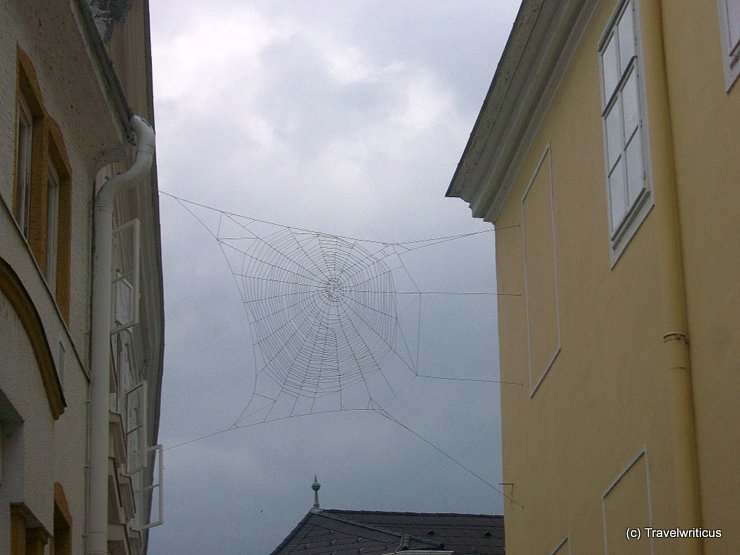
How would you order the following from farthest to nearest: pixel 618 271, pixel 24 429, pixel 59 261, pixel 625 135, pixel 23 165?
pixel 618 271 < pixel 625 135 < pixel 59 261 < pixel 23 165 < pixel 24 429

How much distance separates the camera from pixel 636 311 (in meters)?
9.82

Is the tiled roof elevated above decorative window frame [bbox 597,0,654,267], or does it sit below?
below

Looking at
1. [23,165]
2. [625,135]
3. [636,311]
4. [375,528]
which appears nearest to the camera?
[23,165]

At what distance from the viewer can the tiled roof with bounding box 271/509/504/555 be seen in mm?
22188

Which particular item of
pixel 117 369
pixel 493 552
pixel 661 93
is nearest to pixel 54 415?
pixel 661 93

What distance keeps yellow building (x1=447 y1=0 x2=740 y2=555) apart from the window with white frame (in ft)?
13.6

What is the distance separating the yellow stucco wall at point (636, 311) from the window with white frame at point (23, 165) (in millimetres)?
4135

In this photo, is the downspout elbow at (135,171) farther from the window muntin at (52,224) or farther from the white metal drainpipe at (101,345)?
the window muntin at (52,224)

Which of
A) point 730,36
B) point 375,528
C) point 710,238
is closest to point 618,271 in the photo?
point 710,238

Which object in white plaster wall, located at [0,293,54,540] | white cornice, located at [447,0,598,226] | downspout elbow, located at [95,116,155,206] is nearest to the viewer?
white plaster wall, located at [0,293,54,540]

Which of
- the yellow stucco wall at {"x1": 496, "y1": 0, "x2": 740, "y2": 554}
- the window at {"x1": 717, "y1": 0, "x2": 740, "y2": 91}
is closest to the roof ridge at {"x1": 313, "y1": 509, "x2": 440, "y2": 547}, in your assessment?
the yellow stucco wall at {"x1": 496, "y1": 0, "x2": 740, "y2": 554}

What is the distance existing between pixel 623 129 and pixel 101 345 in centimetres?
424

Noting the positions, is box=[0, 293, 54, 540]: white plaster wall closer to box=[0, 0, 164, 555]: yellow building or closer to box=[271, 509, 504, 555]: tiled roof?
box=[0, 0, 164, 555]: yellow building

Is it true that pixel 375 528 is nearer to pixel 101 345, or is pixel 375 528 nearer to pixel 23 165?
pixel 101 345
